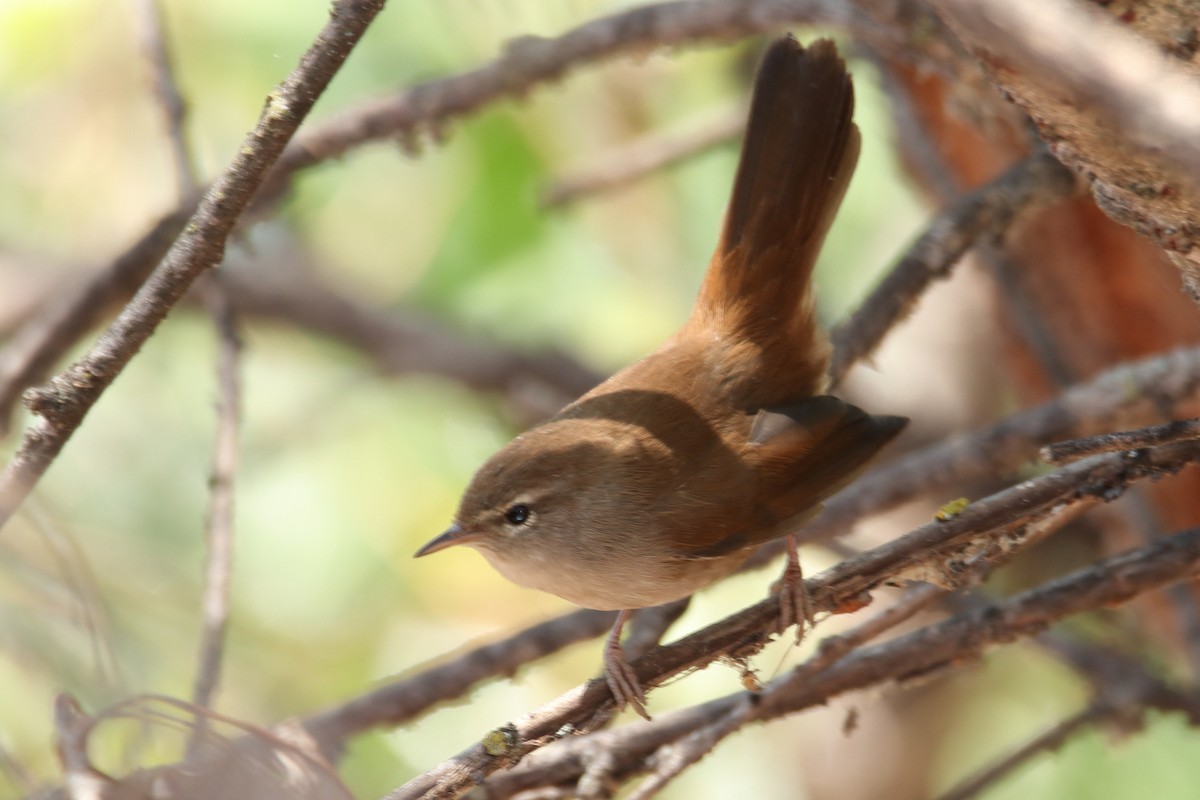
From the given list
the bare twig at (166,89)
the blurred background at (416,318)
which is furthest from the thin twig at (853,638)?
the bare twig at (166,89)

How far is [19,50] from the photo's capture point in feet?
13.3

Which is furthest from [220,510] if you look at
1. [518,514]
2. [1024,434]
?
[1024,434]

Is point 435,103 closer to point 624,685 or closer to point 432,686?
point 432,686

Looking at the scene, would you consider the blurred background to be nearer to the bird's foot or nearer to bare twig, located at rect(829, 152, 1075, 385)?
bare twig, located at rect(829, 152, 1075, 385)

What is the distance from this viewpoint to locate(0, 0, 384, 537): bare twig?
1.61 meters

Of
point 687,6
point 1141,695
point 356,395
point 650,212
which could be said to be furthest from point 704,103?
point 1141,695

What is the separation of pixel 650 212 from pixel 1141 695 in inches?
125

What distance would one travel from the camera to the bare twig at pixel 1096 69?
0.92m

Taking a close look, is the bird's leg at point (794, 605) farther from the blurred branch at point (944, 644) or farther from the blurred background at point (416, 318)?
the blurred background at point (416, 318)

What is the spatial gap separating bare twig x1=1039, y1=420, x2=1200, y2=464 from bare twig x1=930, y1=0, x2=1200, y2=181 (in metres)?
0.66

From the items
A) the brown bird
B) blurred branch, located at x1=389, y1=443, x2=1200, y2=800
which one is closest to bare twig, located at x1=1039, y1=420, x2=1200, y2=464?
blurred branch, located at x1=389, y1=443, x2=1200, y2=800

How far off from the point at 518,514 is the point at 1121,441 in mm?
1361

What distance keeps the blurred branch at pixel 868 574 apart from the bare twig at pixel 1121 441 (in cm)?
15

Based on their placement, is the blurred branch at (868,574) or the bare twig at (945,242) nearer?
the blurred branch at (868,574)
